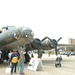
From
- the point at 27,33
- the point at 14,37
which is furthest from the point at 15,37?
the point at 27,33

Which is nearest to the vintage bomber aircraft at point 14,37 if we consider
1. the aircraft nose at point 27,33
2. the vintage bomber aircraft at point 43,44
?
the aircraft nose at point 27,33

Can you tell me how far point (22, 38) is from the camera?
736 inches

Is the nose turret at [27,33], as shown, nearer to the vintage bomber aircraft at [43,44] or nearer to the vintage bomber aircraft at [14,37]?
the vintage bomber aircraft at [14,37]

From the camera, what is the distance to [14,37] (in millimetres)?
19047

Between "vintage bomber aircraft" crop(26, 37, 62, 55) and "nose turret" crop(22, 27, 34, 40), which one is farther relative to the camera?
"vintage bomber aircraft" crop(26, 37, 62, 55)

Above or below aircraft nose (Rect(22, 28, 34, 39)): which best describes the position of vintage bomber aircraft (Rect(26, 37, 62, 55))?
below

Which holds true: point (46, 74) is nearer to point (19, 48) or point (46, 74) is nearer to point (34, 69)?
point (34, 69)

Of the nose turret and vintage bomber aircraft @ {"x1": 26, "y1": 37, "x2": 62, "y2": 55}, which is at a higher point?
the nose turret

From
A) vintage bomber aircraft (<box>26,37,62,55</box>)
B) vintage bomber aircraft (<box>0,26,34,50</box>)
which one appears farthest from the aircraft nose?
vintage bomber aircraft (<box>26,37,62,55</box>)

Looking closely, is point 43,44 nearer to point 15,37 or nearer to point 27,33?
point 15,37

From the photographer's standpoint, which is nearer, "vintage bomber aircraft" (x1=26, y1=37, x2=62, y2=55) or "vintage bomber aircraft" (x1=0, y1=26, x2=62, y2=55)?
"vintage bomber aircraft" (x1=0, y1=26, x2=62, y2=55)

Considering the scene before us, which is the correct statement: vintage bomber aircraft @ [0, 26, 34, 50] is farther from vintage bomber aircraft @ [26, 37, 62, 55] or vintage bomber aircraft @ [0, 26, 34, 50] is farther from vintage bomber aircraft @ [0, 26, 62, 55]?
vintage bomber aircraft @ [26, 37, 62, 55]

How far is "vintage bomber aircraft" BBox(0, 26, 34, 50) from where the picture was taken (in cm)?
1855

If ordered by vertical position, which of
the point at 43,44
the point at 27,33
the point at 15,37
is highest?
the point at 27,33
